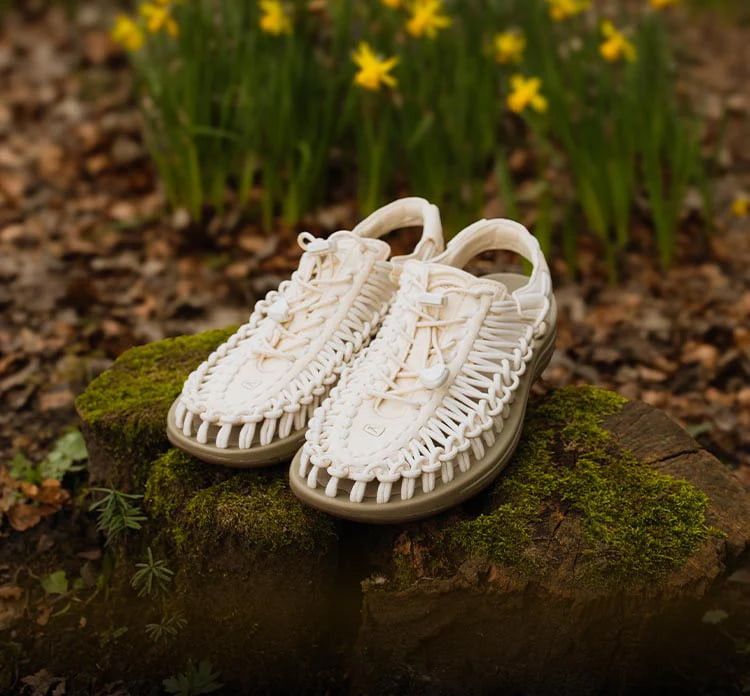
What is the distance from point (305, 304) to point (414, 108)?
Answer: 167 cm

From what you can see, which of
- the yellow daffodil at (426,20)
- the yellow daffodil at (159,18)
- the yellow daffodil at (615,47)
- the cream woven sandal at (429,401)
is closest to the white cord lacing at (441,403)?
the cream woven sandal at (429,401)

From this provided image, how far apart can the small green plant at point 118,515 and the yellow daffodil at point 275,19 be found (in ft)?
6.45

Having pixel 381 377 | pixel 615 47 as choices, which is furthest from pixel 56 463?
pixel 615 47

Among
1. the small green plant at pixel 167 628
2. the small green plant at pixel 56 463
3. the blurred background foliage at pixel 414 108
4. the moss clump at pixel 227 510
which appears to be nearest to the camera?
the moss clump at pixel 227 510

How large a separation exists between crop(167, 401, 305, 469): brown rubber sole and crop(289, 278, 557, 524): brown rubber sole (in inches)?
3.6

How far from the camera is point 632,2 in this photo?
585 cm

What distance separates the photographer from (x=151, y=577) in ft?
6.31

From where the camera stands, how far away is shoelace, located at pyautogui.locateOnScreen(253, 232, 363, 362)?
1.89 m

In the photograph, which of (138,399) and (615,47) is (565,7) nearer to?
(615,47)

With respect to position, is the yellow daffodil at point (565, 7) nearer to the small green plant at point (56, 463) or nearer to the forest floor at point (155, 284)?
the forest floor at point (155, 284)

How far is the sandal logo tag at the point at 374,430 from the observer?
1.68 metres

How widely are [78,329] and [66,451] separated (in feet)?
2.72

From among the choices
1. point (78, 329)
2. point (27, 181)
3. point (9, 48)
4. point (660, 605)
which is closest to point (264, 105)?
point (78, 329)

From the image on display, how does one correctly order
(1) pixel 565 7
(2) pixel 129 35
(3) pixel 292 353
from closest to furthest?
(3) pixel 292 353 < (1) pixel 565 7 < (2) pixel 129 35
